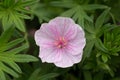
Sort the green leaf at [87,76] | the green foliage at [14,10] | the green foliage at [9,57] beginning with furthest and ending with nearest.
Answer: the green leaf at [87,76] → the green foliage at [14,10] → the green foliage at [9,57]

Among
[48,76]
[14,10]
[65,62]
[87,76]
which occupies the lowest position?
[87,76]

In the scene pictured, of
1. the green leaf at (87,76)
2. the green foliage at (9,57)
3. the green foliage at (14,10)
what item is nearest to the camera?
the green foliage at (9,57)

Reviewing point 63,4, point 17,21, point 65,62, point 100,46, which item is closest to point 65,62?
point 65,62

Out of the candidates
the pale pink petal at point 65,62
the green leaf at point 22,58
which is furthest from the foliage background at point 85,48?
the pale pink petal at point 65,62

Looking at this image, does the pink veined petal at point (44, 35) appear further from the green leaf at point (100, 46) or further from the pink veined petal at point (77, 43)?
the green leaf at point (100, 46)

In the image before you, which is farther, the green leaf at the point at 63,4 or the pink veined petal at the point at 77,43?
the green leaf at the point at 63,4

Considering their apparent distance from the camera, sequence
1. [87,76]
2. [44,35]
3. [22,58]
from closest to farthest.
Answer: [22,58]
[44,35]
[87,76]

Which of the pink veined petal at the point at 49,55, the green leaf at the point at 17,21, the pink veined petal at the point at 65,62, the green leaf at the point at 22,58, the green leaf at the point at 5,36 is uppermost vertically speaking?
the green leaf at the point at 17,21

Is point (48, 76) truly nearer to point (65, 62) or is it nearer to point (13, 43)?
point (65, 62)

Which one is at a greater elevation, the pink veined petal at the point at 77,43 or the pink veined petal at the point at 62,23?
the pink veined petal at the point at 62,23
